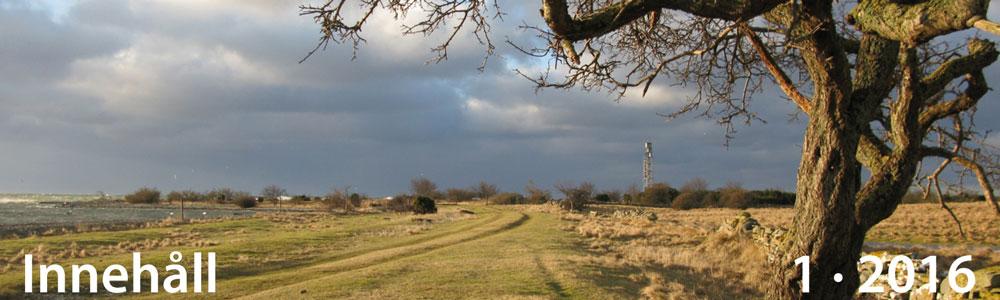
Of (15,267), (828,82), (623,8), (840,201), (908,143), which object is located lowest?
(15,267)

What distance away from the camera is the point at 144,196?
399 ft

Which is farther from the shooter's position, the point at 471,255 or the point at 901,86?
the point at 471,255

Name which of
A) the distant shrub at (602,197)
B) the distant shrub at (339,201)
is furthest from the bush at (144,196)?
the distant shrub at (602,197)

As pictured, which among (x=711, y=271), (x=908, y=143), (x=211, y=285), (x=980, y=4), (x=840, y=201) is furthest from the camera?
(x=711, y=271)

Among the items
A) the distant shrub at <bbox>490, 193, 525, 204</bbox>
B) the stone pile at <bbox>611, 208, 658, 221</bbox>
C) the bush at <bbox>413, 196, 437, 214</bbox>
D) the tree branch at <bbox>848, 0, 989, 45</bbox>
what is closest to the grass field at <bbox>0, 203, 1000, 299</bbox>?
the tree branch at <bbox>848, 0, 989, 45</bbox>

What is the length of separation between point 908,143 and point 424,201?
216 ft

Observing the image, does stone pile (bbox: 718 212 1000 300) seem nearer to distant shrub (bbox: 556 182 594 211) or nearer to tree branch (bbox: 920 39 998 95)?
tree branch (bbox: 920 39 998 95)

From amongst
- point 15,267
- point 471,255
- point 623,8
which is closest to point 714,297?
point 471,255

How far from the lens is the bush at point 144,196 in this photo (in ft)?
398

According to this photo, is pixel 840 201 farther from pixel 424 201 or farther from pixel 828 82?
pixel 424 201

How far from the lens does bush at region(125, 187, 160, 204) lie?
121m

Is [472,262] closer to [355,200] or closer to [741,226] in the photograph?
[741,226]

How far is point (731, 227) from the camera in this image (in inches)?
1024

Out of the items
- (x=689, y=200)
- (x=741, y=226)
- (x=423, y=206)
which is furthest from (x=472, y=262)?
(x=689, y=200)
